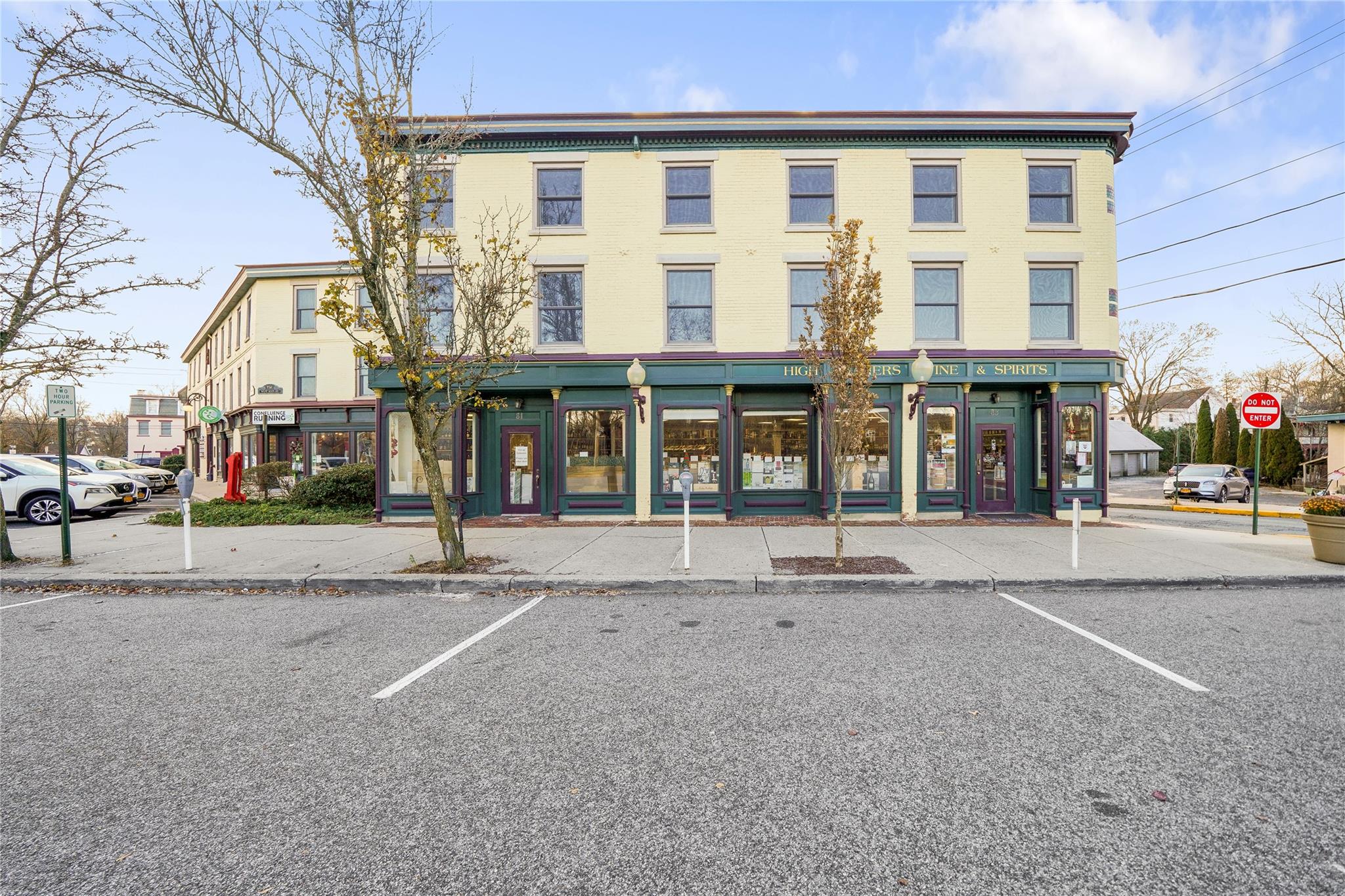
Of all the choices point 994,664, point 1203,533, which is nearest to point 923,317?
point 1203,533

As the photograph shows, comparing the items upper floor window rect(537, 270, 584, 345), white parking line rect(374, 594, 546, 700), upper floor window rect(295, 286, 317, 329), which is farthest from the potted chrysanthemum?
upper floor window rect(295, 286, 317, 329)

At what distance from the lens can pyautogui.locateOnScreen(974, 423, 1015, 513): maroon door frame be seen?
1386 cm

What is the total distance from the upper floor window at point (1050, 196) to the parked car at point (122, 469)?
2456cm

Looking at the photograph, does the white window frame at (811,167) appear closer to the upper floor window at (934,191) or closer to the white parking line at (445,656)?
the upper floor window at (934,191)

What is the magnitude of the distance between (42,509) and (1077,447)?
24177 millimetres

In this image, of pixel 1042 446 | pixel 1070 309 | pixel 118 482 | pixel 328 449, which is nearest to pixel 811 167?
pixel 1070 309

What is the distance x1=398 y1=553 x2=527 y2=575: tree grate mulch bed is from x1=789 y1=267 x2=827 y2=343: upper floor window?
27.2 feet

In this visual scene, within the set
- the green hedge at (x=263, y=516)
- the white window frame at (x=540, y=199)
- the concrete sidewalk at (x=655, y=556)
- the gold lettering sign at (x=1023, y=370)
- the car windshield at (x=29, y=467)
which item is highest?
the white window frame at (x=540, y=199)

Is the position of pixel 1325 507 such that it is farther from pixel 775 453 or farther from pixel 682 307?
pixel 682 307

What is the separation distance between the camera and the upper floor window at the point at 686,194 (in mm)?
13820

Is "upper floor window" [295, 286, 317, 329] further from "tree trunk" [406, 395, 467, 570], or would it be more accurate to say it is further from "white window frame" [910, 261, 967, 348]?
"white window frame" [910, 261, 967, 348]

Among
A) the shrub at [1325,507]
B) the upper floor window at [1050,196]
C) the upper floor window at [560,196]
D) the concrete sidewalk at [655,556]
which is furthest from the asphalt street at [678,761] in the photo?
the upper floor window at [1050,196]

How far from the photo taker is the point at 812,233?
13609 mm

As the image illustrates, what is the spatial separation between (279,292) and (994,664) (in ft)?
102
